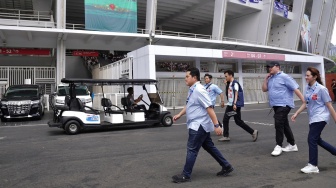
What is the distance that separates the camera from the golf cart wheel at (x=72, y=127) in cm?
923

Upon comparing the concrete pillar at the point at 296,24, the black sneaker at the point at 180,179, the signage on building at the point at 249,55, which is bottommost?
the black sneaker at the point at 180,179

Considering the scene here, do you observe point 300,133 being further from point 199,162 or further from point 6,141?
point 6,141

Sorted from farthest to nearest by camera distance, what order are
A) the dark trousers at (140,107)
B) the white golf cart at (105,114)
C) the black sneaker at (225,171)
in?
1. the dark trousers at (140,107)
2. the white golf cart at (105,114)
3. the black sneaker at (225,171)

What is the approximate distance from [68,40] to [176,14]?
13541 mm

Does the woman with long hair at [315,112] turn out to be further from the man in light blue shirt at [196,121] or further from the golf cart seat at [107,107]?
the golf cart seat at [107,107]

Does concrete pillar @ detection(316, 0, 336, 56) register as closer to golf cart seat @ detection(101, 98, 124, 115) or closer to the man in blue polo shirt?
golf cart seat @ detection(101, 98, 124, 115)

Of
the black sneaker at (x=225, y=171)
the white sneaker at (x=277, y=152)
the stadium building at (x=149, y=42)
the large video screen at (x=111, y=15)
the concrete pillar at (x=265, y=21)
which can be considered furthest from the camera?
the concrete pillar at (x=265, y=21)

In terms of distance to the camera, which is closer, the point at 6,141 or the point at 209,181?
the point at 209,181

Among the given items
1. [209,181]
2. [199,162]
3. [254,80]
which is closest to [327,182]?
[209,181]

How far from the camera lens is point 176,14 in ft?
108

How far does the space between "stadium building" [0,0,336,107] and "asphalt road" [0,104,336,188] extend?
7188 mm

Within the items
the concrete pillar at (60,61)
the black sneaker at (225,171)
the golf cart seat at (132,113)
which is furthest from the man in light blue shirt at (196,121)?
the concrete pillar at (60,61)

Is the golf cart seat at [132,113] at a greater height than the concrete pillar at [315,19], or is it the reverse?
the concrete pillar at [315,19]

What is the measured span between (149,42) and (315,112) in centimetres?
2174
